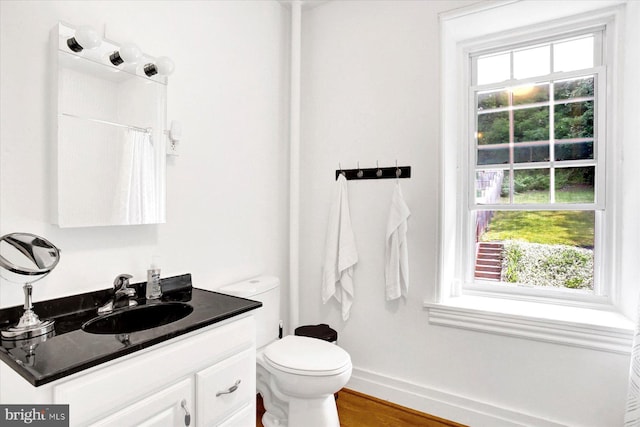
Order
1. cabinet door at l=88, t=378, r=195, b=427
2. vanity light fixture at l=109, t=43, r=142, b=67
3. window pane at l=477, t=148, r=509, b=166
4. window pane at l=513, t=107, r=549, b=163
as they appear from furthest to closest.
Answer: window pane at l=477, t=148, r=509, b=166, window pane at l=513, t=107, r=549, b=163, vanity light fixture at l=109, t=43, r=142, b=67, cabinet door at l=88, t=378, r=195, b=427

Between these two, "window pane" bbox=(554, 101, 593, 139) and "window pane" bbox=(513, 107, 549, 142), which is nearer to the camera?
"window pane" bbox=(554, 101, 593, 139)

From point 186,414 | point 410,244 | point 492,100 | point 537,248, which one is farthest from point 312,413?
point 492,100

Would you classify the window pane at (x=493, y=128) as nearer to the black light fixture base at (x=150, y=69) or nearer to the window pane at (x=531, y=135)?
the window pane at (x=531, y=135)

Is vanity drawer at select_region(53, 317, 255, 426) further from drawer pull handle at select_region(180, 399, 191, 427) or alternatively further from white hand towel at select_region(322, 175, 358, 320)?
white hand towel at select_region(322, 175, 358, 320)

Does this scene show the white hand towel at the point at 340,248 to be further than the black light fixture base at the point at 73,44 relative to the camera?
Yes

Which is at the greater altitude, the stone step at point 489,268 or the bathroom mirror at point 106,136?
the bathroom mirror at point 106,136

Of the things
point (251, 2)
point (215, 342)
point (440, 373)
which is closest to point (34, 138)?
point (215, 342)

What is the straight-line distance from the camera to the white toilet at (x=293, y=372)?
5.36 ft

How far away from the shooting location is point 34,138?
1251mm

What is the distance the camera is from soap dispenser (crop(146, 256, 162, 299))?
5.07ft

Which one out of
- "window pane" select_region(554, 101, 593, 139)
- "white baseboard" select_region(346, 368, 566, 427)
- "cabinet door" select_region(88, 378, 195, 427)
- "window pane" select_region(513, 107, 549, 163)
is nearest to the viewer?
"cabinet door" select_region(88, 378, 195, 427)

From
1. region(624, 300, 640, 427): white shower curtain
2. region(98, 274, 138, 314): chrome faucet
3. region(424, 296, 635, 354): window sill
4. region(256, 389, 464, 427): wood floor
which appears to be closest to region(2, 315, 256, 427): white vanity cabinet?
region(98, 274, 138, 314): chrome faucet

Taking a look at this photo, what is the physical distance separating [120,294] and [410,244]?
1.56 m

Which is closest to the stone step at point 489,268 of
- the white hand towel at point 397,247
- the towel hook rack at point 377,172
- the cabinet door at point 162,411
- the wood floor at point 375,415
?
the white hand towel at point 397,247
